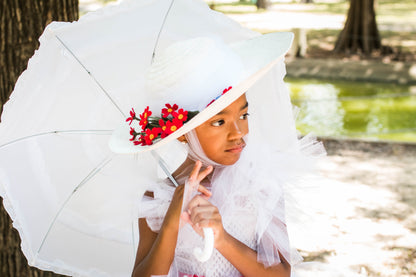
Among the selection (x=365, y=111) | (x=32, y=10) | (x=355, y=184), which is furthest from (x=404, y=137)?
(x=32, y=10)

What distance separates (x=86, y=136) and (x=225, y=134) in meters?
0.72

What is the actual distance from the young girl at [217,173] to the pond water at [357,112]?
5.65 meters

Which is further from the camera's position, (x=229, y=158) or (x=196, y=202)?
(x=229, y=158)

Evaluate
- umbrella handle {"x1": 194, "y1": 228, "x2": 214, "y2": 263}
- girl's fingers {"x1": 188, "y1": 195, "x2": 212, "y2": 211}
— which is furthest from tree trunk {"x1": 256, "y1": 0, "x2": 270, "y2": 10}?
umbrella handle {"x1": 194, "y1": 228, "x2": 214, "y2": 263}

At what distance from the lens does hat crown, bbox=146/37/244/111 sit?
6.79 feet

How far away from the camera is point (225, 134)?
2.09 meters

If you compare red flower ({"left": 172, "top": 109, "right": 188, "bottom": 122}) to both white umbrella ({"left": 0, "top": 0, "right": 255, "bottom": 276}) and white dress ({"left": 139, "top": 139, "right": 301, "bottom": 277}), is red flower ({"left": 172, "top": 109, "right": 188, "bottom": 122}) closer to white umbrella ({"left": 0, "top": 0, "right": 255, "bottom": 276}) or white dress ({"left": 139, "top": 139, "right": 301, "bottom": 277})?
white dress ({"left": 139, "top": 139, "right": 301, "bottom": 277})

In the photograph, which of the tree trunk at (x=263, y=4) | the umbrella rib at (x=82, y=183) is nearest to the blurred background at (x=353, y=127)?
the umbrella rib at (x=82, y=183)

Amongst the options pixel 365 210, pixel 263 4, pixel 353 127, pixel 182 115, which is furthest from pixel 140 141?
pixel 263 4

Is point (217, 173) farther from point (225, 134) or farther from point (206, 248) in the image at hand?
point (206, 248)

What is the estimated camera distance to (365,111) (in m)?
9.86

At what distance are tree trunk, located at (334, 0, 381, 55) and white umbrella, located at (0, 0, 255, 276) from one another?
1277 cm

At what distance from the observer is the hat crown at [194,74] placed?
6.79ft

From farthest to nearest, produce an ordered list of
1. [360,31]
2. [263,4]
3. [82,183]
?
1. [263,4]
2. [360,31]
3. [82,183]
